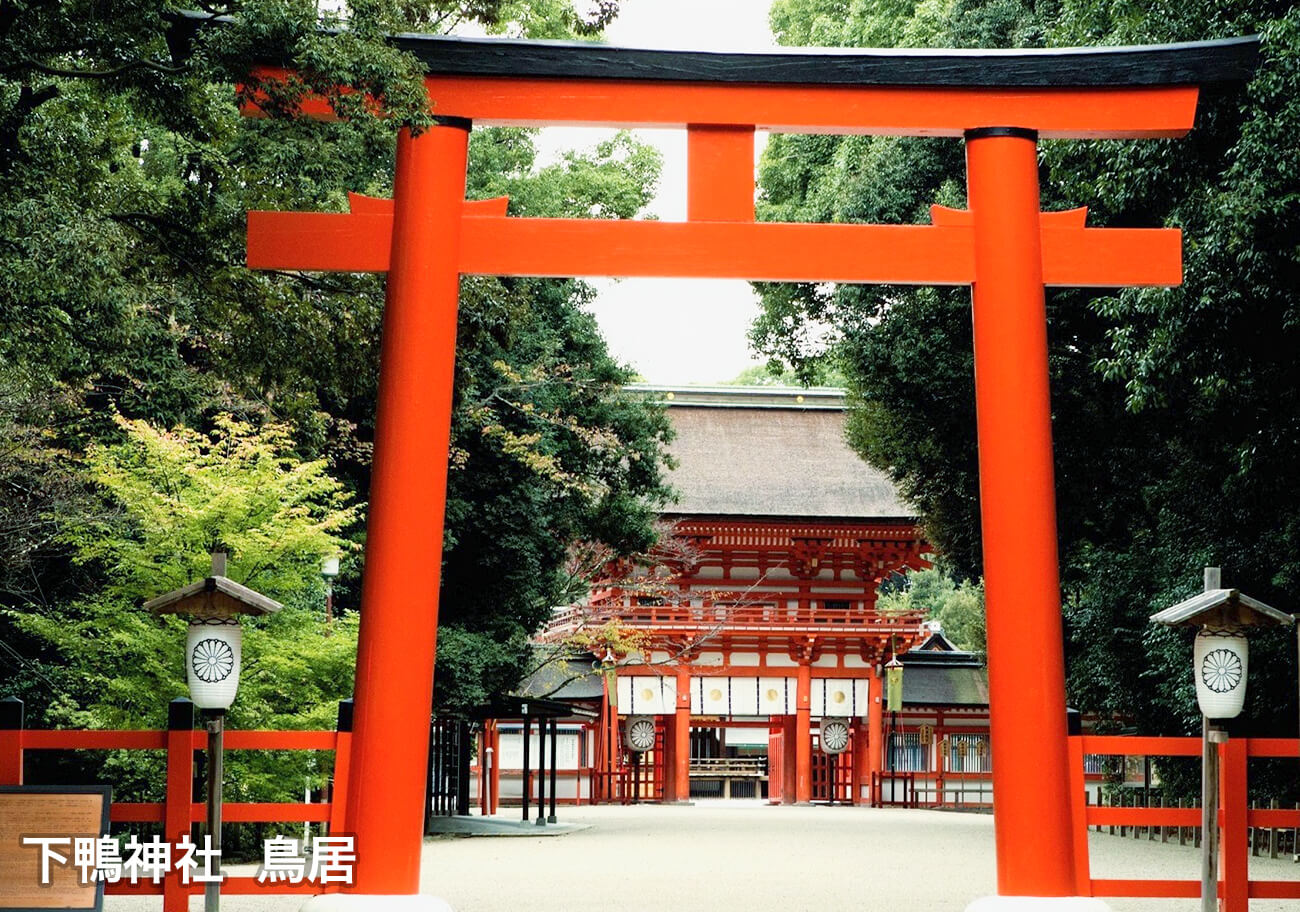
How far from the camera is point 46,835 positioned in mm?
6609

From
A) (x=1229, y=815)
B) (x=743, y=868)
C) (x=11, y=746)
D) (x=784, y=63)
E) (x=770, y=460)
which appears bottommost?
(x=743, y=868)

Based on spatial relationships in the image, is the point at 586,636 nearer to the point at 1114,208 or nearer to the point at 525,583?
the point at 525,583

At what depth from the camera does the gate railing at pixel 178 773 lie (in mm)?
6684

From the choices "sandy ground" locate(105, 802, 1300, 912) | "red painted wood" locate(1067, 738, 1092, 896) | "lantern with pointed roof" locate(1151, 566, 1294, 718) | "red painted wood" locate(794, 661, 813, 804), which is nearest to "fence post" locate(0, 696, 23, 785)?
"sandy ground" locate(105, 802, 1300, 912)

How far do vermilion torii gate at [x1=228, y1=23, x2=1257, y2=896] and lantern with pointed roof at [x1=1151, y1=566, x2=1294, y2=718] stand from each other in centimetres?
99

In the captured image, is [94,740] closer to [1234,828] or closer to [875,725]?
[1234,828]

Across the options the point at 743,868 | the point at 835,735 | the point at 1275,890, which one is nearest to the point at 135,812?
the point at 1275,890

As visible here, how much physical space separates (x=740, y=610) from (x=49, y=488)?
15.3m

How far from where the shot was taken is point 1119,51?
Result: 719 centimetres

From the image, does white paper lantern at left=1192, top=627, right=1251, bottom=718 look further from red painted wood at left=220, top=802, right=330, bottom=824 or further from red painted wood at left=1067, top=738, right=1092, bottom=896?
red painted wood at left=220, top=802, right=330, bottom=824

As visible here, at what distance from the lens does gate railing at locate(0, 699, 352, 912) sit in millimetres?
6684

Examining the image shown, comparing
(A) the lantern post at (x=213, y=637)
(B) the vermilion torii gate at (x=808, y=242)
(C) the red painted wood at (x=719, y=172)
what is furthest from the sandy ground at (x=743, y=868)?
(C) the red painted wood at (x=719, y=172)

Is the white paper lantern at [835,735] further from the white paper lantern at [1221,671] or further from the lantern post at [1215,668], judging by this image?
the white paper lantern at [1221,671]

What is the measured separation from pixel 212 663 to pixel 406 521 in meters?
1.57
